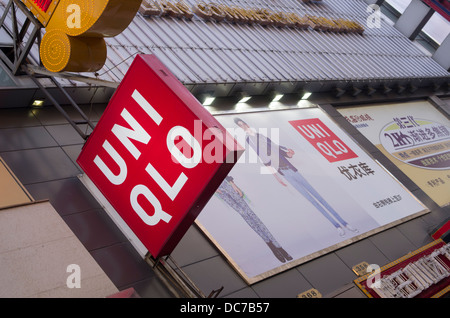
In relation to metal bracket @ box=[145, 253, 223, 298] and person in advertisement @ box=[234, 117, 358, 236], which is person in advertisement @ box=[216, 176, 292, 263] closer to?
person in advertisement @ box=[234, 117, 358, 236]

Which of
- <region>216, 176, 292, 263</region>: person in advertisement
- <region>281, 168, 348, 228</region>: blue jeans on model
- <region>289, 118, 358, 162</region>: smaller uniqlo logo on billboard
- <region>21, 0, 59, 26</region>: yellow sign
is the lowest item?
<region>216, 176, 292, 263</region>: person in advertisement

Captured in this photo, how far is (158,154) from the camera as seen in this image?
23.3 ft

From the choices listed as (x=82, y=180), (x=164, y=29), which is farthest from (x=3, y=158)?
(x=164, y=29)

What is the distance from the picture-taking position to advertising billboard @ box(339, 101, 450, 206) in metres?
15.1

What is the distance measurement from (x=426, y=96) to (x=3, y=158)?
1682cm

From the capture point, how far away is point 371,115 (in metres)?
16.7

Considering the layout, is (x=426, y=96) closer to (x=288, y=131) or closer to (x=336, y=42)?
(x=336, y=42)

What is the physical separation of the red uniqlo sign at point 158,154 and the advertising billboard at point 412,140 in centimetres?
977

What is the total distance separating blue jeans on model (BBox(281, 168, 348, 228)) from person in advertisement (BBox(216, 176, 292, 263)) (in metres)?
1.65

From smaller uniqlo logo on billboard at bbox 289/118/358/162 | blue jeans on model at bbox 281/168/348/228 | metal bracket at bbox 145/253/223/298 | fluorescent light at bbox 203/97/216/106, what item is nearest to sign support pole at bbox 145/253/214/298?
metal bracket at bbox 145/253/223/298

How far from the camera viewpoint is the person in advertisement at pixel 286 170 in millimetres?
11125

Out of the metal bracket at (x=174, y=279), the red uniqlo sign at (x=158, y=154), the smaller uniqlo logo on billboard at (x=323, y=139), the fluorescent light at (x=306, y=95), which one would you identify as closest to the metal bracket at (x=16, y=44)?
the red uniqlo sign at (x=158, y=154)

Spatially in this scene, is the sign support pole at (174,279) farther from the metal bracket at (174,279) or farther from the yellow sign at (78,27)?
the yellow sign at (78,27)

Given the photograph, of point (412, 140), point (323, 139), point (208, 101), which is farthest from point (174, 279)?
point (412, 140)
